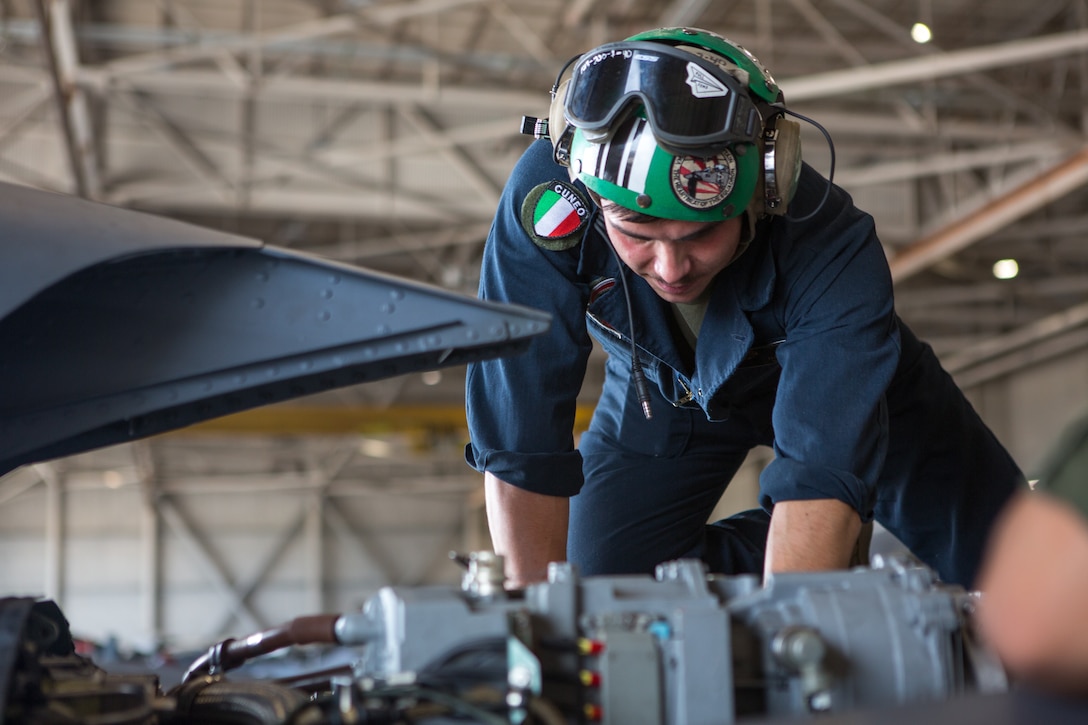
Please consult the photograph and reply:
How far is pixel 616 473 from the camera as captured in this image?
281 cm

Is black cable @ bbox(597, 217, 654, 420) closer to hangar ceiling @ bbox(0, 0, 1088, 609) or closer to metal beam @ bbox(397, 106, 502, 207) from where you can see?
hangar ceiling @ bbox(0, 0, 1088, 609)

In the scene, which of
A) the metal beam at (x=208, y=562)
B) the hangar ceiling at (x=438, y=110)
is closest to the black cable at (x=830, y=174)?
the hangar ceiling at (x=438, y=110)

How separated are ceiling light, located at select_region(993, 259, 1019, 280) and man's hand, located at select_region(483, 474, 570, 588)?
40.8 ft

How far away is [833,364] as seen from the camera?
6.51ft

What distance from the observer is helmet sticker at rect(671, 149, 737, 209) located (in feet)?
5.87

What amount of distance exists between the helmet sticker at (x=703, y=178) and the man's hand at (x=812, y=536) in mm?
528

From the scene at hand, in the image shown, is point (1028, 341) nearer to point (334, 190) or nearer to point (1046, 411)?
point (1046, 411)

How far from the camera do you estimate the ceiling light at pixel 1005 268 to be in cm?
1341

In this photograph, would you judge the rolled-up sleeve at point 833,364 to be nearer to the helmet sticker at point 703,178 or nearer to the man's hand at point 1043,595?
the helmet sticker at point 703,178

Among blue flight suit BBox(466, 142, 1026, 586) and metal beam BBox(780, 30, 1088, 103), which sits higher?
metal beam BBox(780, 30, 1088, 103)

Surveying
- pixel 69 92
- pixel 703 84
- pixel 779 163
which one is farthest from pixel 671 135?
pixel 69 92

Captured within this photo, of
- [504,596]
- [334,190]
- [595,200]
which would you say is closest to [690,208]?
[595,200]

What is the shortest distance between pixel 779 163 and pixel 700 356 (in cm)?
54

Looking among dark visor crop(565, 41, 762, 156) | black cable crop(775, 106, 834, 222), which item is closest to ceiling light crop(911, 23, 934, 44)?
black cable crop(775, 106, 834, 222)
